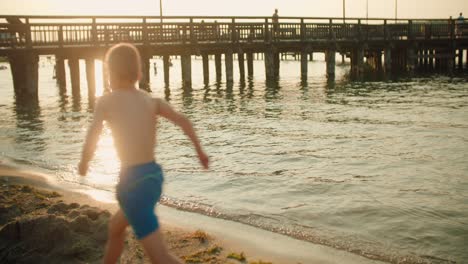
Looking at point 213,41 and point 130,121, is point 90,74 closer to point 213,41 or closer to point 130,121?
point 213,41

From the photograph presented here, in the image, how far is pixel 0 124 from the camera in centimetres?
1571

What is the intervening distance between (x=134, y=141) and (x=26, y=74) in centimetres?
2021

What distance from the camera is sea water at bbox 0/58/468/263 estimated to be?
5793mm

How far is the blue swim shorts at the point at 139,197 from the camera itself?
312 centimetres

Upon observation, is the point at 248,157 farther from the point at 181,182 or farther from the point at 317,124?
the point at 317,124

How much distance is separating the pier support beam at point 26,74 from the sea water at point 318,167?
3110mm

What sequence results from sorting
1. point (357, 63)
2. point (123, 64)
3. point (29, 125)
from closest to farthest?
1. point (123, 64)
2. point (29, 125)
3. point (357, 63)

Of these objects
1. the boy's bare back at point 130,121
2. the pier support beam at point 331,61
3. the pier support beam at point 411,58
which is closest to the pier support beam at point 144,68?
the pier support beam at point 331,61

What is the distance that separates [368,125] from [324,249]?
938 cm

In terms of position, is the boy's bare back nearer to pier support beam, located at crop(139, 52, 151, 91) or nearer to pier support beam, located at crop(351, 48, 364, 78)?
pier support beam, located at crop(139, 52, 151, 91)

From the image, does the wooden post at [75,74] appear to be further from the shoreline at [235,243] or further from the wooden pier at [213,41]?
the shoreline at [235,243]

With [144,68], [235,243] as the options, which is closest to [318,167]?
[235,243]

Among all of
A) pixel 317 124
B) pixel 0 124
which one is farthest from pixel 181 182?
pixel 0 124

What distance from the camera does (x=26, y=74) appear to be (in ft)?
70.5
